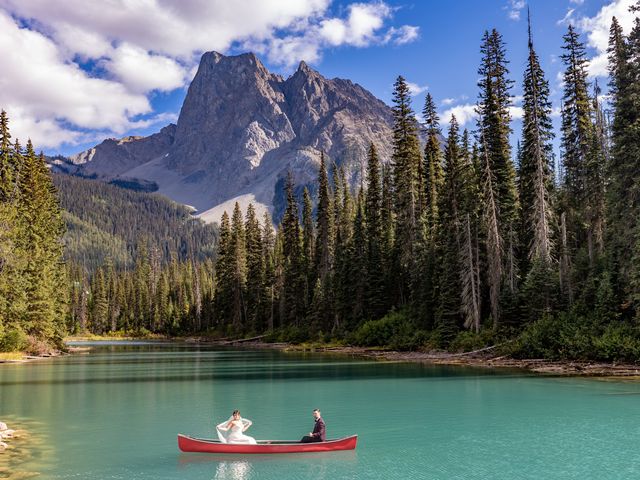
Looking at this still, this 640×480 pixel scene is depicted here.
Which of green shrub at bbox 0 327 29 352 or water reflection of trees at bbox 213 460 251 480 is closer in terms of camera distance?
water reflection of trees at bbox 213 460 251 480

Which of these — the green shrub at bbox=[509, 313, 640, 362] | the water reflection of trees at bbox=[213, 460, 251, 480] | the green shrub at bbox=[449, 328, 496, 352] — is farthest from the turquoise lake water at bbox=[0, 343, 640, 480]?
the green shrub at bbox=[449, 328, 496, 352]

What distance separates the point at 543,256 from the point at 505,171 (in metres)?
11.9

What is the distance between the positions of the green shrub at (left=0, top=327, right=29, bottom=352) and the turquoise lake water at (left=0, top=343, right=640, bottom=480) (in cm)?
1095

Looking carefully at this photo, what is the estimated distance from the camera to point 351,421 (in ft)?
88.0

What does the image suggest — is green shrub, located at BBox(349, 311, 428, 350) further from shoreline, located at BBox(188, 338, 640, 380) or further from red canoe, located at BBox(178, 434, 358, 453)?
red canoe, located at BBox(178, 434, 358, 453)

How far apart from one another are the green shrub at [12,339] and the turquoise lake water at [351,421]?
431 inches

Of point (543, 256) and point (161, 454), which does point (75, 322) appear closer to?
point (543, 256)

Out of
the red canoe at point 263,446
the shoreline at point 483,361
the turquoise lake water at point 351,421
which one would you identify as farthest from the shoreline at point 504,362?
the red canoe at point 263,446

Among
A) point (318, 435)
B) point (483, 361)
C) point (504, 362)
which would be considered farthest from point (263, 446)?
point (483, 361)

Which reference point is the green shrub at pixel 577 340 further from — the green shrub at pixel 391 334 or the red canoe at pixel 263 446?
the red canoe at pixel 263 446

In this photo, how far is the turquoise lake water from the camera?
1859cm

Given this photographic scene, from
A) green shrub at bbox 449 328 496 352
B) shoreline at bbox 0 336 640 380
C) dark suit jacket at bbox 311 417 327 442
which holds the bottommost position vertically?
shoreline at bbox 0 336 640 380

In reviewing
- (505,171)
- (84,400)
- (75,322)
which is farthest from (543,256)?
(75,322)

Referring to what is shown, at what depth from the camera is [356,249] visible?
8012 cm
